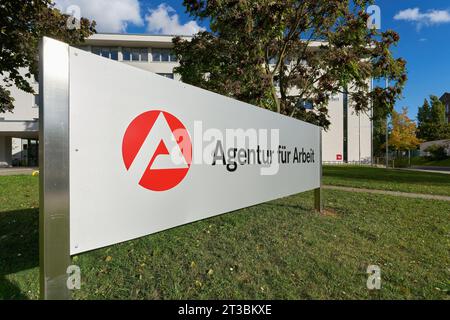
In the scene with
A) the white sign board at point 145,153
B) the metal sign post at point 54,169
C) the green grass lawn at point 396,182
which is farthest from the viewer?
the green grass lawn at point 396,182

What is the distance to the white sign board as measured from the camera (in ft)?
6.23

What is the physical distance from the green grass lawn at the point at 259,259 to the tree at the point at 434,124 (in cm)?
5251

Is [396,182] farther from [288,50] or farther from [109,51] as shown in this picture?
[109,51]

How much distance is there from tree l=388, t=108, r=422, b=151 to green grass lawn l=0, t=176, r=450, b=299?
31.6 meters

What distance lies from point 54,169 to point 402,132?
3954cm

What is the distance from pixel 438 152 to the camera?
38406 mm

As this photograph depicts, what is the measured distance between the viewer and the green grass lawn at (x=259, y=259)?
2.86 m

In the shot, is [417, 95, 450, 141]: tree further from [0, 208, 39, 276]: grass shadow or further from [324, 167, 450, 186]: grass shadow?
[0, 208, 39, 276]: grass shadow

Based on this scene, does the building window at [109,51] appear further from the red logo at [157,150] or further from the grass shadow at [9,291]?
the red logo at [157,150]

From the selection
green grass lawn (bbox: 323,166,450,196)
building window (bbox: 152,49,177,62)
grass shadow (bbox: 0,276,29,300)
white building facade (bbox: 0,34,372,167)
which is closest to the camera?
grass shadow (bbox: 0,276,29,300)

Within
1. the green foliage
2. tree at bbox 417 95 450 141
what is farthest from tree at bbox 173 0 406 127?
tree at bbox 417 95 450 141

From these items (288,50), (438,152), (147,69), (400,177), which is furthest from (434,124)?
(288,50)

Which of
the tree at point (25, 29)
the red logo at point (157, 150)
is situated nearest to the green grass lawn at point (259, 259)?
the red logo at point (157, 150)

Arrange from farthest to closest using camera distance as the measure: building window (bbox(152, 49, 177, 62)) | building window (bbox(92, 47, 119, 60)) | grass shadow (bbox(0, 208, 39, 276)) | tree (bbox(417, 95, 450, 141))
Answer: tree (bbox(417, 95, 450, 141)) < building window (bbox(152, 49, 177, 62)) < building window (bbox(92, 47, 119, 60)) < grass shadow (bbox(0, 208, 39, 276))
